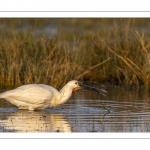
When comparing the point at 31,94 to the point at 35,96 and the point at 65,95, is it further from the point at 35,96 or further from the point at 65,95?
the point at 65,95

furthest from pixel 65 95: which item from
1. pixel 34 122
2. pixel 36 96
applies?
pixel 34 122

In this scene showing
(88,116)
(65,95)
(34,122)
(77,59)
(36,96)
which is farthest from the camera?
(77,59)

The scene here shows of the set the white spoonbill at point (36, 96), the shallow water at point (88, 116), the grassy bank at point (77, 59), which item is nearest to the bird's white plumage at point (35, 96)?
the white spoonbill at point (36, 96)

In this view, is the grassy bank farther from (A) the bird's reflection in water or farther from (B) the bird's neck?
(A) the bird's reflection in water

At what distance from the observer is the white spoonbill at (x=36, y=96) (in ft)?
39.0

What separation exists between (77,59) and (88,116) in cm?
434

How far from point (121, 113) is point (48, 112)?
1.39 metres

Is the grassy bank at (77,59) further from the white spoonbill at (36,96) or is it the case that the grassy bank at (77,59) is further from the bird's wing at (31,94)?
the bird's wing at (31,94)

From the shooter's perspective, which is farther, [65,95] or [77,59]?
[77,59]

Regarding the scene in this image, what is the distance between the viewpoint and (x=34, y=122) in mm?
10555

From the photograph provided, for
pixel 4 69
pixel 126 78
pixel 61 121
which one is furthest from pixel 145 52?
pixel 61 121
